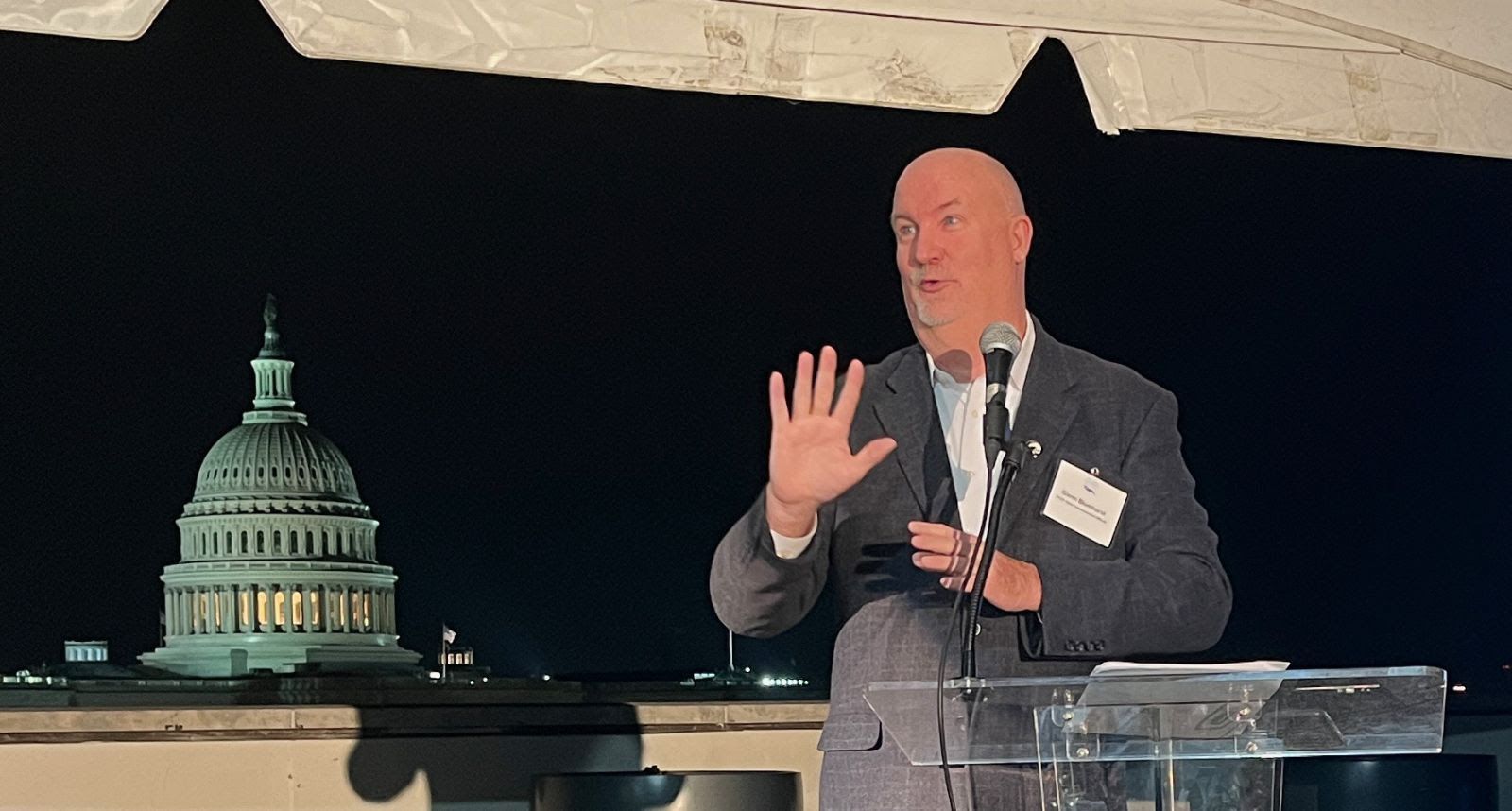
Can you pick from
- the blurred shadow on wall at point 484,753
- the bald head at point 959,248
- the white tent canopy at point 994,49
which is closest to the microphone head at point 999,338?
the bald head at point 959,248

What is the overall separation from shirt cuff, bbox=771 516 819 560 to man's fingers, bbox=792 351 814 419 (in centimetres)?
18

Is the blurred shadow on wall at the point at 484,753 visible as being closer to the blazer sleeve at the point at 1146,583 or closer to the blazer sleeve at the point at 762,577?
the blazer sleeve at the point at 762,577

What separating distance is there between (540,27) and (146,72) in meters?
31.8

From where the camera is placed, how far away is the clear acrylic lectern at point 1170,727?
2.31 meters

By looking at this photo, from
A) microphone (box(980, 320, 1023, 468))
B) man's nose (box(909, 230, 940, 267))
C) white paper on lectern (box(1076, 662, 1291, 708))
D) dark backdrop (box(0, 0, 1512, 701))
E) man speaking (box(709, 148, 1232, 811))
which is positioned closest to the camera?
white paper on lectern (box(1076, 662, 1291, 708))

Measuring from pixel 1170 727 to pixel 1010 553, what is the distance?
604mm

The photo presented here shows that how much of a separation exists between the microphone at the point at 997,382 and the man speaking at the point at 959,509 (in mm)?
161

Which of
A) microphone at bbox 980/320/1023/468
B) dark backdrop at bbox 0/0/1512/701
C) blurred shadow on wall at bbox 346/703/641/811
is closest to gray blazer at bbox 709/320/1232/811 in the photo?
microphone at bbox 980/320/1023/468

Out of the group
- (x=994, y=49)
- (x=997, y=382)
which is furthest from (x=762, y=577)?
(x=994, y=49)

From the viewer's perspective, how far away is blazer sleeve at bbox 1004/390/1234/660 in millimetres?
2809

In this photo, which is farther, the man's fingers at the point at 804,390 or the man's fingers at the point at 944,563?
the man's fingers at the point at 804,390

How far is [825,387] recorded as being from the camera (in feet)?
8.98

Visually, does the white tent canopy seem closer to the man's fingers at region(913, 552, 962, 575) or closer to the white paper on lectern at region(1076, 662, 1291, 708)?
the man's fingers at region(913, 552, 962, 575)

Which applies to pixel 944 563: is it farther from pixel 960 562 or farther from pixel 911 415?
pixel 911 415
